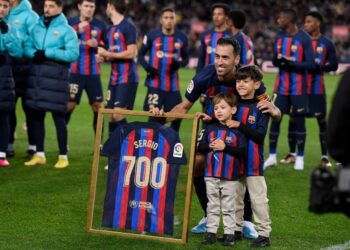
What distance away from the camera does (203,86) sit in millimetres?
7074

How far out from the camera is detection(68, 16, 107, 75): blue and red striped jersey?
38.1 ft

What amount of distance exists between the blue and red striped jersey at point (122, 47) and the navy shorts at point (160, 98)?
58 centimetres

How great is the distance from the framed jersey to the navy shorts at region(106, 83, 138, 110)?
3.86m

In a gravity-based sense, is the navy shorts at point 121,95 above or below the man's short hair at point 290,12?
below

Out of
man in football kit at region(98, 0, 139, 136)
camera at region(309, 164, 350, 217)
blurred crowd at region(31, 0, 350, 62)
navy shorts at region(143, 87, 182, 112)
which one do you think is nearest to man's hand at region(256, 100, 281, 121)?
camera at region(309, 164, 350, 217)

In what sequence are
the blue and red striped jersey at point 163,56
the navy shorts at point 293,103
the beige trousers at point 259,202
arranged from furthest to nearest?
1. the blue and red striped jersey at point 163,56
2. the navy shorts at point 293,103
3. the beige trousers at point 259,202

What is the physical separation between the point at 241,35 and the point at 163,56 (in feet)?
3.51

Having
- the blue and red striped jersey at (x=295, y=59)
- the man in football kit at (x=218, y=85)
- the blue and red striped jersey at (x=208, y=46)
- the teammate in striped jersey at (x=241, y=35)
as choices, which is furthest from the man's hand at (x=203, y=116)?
the blue and red striped jersey at (x=208, y=46)

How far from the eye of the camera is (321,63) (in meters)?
11.7

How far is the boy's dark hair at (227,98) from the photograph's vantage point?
6.74 m

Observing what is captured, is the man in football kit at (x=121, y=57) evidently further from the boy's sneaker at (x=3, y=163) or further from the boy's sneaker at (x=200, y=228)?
the boy's sneaker at (x=200, y=228)

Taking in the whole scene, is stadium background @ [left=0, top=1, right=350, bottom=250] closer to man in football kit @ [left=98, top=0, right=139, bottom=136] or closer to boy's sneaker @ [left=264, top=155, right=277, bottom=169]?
boy's sneaker @ [left=264, top=155, right=277, bottom=169]

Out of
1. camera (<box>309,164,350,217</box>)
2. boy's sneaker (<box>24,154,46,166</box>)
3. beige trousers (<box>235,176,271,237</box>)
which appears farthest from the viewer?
boy's sneaker (<box>24,154,46,166</box>)

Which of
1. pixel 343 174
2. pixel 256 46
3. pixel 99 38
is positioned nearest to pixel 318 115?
pixel 99 38
